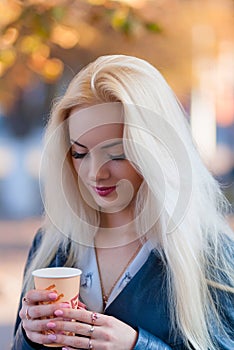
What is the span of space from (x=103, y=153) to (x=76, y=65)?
4.83 ft

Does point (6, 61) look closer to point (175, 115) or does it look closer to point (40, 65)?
point (40, 65)

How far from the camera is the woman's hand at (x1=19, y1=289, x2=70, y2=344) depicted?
0.88m

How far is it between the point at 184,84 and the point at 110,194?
5.14 ft

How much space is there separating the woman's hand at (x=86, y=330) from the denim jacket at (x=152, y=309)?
8 cm

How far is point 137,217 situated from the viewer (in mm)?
1028

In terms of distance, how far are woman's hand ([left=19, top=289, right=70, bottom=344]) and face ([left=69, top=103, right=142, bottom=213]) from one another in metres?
0.20

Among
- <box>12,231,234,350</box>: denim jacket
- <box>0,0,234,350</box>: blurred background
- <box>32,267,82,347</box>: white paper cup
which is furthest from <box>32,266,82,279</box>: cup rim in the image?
<box>0,0,234,350</box>: blurred background

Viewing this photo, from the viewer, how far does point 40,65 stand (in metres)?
2.10

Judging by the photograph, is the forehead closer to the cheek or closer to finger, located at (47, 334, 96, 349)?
the cheek

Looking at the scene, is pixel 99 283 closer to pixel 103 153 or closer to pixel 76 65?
pixel 103 153

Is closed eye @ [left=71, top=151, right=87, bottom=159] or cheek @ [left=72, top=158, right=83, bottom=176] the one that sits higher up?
closed eye @ [left=71, top=151, right=87, bottom=159]

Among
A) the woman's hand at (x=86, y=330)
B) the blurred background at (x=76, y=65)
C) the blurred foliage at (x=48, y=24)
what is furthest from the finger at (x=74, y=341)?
the blurred foliage at (x=48, y=24)

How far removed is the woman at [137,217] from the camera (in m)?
0.96

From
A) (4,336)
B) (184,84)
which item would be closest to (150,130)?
(184,84)
